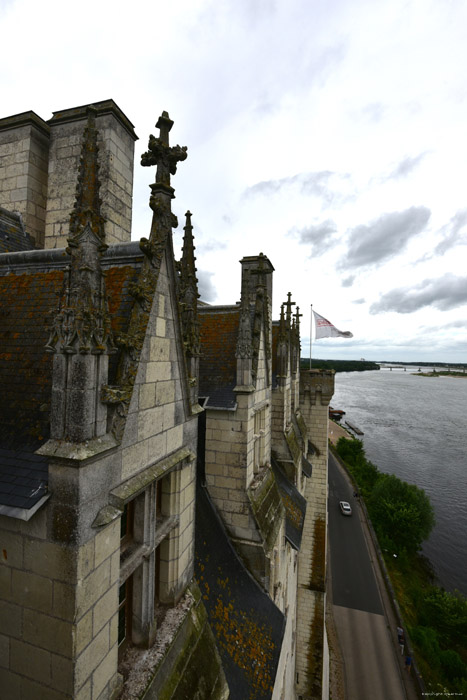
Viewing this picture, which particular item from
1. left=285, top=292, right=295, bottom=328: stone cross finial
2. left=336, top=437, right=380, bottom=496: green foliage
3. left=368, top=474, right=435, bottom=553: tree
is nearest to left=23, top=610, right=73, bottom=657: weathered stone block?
left=285, top=292, right=295, bottom=328: stone cross finial

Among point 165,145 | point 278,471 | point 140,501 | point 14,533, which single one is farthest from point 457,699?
point 165,145

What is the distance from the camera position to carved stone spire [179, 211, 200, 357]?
565 centimetres

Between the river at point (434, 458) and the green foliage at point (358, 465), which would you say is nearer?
the river at point (434, 458)

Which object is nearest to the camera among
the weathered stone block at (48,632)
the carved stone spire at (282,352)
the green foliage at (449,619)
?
the weathered stone block at (48,632)

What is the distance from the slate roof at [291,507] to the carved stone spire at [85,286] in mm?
10507

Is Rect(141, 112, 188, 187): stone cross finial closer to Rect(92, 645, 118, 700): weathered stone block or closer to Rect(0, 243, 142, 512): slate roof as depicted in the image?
Rect(0, 243, 142, 512): slate roof

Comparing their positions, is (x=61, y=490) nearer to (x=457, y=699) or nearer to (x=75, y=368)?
(x=75, y=368)

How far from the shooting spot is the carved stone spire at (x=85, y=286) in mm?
3123

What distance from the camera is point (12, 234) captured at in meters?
7.47

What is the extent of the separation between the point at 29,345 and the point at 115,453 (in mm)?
1919

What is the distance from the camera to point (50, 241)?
820cm

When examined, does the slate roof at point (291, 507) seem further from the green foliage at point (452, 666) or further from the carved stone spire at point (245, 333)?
the green foliage at point (452, 666)

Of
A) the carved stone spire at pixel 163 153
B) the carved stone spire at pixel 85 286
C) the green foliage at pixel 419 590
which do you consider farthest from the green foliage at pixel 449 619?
the carved stone spire at pixel 163 153

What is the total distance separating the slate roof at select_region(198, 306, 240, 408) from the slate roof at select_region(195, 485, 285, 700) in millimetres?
2322
